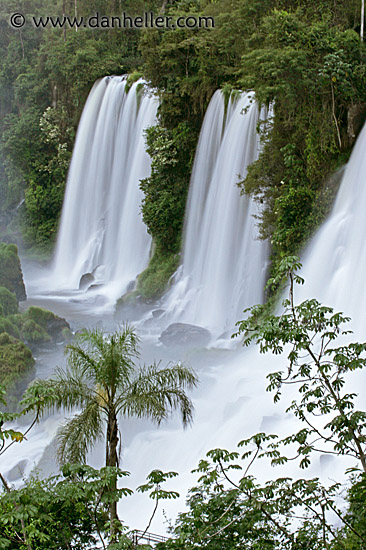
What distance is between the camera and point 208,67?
19547 mm

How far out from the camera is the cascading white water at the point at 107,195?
22953 millimetres

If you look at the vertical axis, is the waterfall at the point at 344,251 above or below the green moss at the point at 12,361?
above

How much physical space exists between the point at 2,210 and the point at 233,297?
16.5m

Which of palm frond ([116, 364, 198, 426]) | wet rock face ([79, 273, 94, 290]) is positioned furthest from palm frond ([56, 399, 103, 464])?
wet rock face ([79, 273, 94, 290])

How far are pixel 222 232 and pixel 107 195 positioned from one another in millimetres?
8005

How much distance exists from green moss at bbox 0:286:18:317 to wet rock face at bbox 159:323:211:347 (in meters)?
4.44

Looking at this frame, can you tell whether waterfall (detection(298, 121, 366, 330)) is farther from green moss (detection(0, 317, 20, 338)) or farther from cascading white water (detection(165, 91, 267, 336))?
green moss (detection(0, 317, 20, 338))

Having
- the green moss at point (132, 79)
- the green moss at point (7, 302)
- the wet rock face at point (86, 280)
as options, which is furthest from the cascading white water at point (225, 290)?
the green moss at point (132, 79)

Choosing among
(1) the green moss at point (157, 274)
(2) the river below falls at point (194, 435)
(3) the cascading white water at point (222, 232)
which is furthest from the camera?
(1) the green moss at point (157, 274)

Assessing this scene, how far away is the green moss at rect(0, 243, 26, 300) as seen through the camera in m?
19.3

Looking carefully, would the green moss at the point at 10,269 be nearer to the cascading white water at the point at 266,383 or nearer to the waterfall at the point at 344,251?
the cascading white water at the point at 266,383

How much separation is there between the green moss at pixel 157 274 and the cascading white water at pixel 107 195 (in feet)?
3.65

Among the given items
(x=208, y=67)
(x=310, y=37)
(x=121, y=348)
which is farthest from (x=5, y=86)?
(x=121, y=348)

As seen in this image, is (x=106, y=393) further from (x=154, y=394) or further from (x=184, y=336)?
(x=184, y=336)
